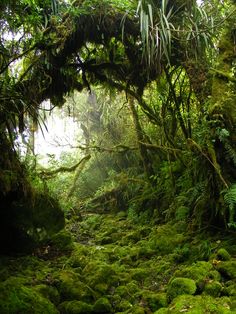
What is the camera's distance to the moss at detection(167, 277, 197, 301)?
12.6 feet

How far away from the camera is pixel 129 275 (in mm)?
4930

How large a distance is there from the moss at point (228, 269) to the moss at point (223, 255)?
0.44ft

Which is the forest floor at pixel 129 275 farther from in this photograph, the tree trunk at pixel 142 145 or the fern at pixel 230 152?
the tree trunk at pixel 142 145

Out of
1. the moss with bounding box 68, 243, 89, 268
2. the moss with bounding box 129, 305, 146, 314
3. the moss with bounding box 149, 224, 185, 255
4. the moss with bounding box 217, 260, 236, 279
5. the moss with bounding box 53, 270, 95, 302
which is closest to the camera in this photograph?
the moss with bounding box 129, 305, 146, 314

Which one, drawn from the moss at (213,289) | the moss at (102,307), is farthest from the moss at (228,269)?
the moss at (102,307)

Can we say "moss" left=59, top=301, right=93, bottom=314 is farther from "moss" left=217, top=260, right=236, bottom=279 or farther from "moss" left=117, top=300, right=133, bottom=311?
"moss" left=217, top=260, right=236, bottom=279

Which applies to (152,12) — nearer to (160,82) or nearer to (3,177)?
(160,82)

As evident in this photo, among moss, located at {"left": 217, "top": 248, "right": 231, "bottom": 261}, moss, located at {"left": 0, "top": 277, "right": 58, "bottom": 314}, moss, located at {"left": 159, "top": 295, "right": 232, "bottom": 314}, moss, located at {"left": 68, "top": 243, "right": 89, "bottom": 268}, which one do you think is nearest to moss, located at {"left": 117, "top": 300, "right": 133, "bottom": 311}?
moss, located at {"left": 159, "top": 295, "right": 232, "bottom": 314}

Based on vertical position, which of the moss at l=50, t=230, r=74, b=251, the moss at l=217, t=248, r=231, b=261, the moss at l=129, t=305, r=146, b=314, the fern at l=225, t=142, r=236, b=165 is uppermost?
the fern at l=225, t=142, r=236, b=165

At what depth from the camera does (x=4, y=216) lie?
18.0 feet

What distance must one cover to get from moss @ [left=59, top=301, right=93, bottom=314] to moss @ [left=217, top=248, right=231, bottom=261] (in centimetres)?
163

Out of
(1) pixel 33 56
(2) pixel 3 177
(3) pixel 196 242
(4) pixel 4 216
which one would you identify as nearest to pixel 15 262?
(4) pixel 4 216

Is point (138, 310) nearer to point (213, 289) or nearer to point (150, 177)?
point (213, 289)

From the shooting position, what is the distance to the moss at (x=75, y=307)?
13.0 ft
